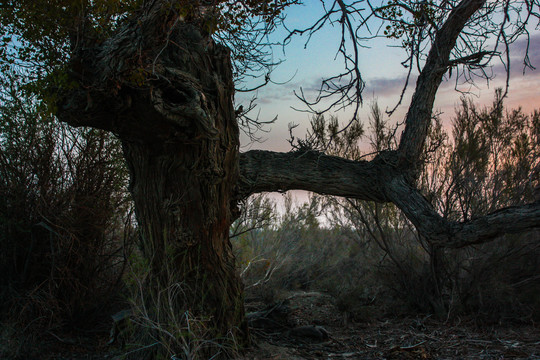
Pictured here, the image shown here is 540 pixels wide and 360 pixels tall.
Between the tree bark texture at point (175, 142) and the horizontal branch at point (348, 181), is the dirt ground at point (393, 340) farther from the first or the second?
the horizontal branch at point (348, 181)

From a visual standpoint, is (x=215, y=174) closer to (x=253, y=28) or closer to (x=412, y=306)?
(x=253, y=28)

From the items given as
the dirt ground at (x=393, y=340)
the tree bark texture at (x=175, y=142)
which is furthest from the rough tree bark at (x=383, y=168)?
the dirt ground at (x=393, y=340)

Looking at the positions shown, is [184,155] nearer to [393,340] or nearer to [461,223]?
[461,223]

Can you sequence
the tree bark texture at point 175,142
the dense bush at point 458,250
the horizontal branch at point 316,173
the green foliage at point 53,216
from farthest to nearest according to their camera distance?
1. the dense bush at point 458,250
2. the green foliage at point 53,216
3. the horizontal branch at point 316,173
4. the tree bark texture at point 175,142

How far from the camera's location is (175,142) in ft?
15.2

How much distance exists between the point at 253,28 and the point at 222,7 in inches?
21.3

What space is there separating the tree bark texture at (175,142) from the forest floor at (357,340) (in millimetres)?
1016

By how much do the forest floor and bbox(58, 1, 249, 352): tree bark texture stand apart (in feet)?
3.33

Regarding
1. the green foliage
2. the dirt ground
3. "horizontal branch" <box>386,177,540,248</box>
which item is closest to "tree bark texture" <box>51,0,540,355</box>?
"horizontal branch" <box>386,177,540,248</box>

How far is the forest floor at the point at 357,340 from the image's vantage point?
18.3 feet

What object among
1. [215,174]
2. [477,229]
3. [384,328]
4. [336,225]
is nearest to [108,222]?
[215,174]

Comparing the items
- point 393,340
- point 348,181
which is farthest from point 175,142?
point 393,340

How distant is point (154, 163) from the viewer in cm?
488

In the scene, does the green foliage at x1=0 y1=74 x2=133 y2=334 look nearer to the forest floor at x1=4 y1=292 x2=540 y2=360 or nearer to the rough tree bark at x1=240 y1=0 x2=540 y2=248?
the forest floor at x1=4 y1=292 x2=540 y2=360
